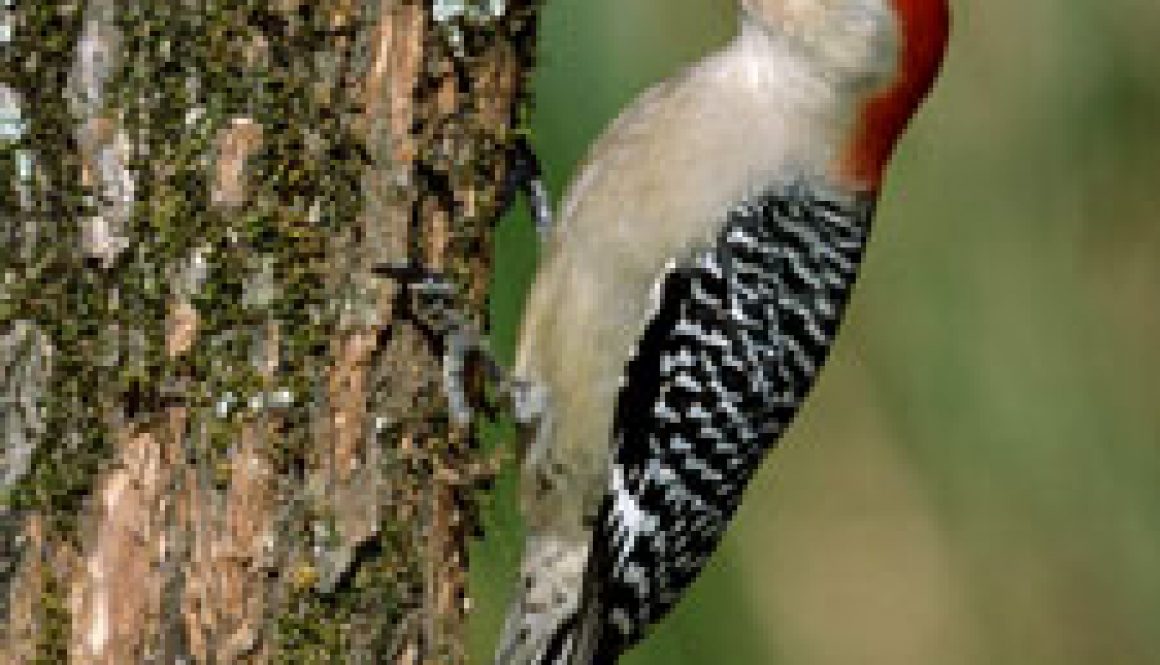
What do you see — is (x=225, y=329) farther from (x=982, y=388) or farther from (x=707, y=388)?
(x=982, y=388)

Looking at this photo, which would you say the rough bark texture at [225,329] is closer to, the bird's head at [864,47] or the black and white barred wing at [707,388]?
the black and white barred wing at [707,388]

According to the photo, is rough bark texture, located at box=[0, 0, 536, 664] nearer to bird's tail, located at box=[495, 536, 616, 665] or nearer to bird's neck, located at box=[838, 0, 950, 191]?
bird's tail, located at box=[495, 536, 616, 665]

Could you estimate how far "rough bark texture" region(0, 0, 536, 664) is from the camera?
2338 millimetres

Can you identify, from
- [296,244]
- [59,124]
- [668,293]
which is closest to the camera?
[59,124]

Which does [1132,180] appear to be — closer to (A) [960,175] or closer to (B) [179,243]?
(A) [960,175]

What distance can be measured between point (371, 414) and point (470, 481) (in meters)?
0.21

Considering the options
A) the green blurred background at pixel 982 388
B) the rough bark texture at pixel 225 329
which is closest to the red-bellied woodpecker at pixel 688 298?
the green blurred background at pixel 982 388

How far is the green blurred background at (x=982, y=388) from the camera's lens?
159 inches

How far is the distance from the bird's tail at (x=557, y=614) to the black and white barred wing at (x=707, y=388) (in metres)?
0.02

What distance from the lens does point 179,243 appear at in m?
2.40

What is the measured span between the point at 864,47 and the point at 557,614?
3.11ft

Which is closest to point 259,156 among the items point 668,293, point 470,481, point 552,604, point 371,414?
point 371,414

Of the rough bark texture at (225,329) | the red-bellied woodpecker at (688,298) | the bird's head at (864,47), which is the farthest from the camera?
the bird's head at (864,47)

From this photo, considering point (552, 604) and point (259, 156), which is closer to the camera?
point (259, 156)
